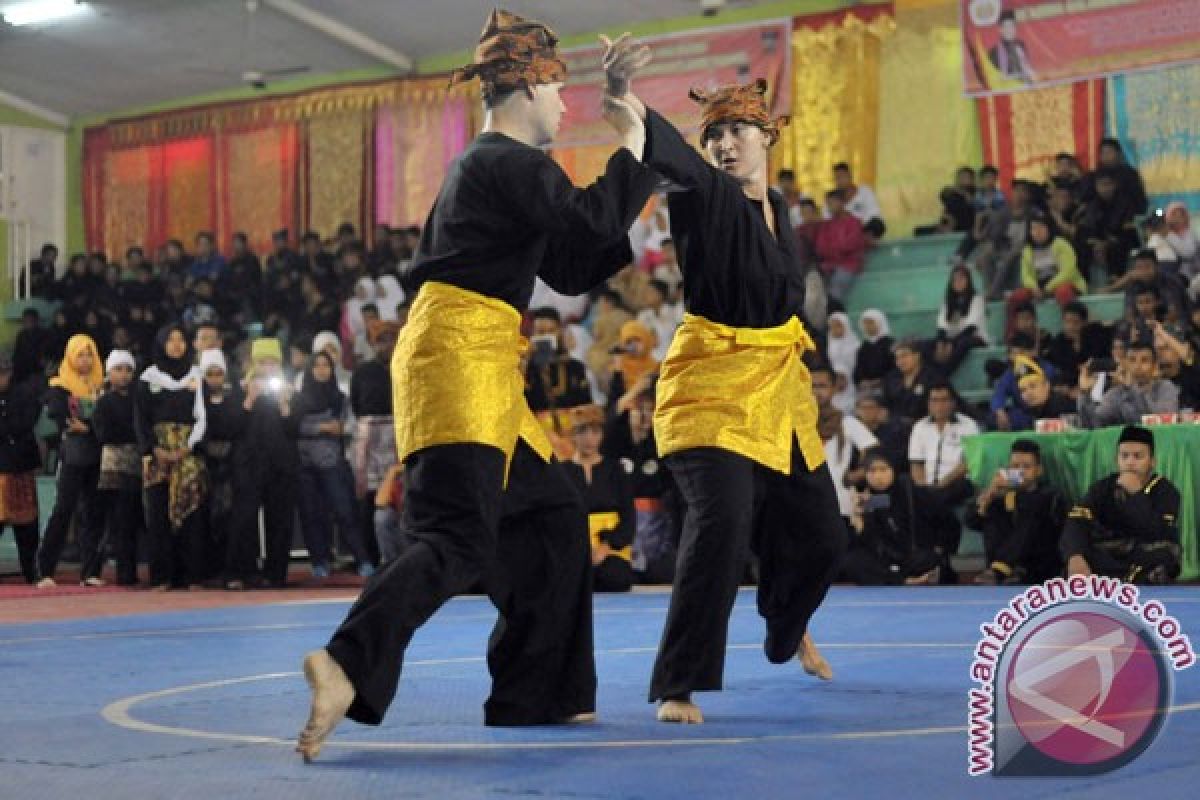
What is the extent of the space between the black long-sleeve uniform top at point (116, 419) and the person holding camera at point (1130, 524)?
6578 mm

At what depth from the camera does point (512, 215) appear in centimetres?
420

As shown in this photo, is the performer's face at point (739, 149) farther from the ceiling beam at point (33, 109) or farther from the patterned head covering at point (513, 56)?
the ceiling beam at point (33, 109)

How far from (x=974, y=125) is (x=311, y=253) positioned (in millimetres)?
7108

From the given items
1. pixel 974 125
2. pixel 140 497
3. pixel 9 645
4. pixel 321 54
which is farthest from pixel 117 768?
pixel 321 54

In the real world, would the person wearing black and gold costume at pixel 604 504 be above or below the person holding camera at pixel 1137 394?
Result: below

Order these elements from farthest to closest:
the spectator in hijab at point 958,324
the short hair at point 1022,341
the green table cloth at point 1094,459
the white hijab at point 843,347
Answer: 1. the white hijab at point 843,347
2. the spectator in hijab at point 958,324
3. the short hair at point 1022,341
4. the green table cloth at point 1094,459

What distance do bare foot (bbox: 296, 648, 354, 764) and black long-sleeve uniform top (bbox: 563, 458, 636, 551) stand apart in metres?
6.99

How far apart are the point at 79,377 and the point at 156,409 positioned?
2.32 meters

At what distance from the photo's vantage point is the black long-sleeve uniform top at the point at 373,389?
12812 millimetres

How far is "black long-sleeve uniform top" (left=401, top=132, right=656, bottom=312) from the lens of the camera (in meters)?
4.09

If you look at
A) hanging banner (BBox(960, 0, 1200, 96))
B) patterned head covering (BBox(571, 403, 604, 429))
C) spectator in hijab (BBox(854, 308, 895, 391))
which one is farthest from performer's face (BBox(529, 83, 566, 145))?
hanging banner (BBox(960, 0, 1200, 96))

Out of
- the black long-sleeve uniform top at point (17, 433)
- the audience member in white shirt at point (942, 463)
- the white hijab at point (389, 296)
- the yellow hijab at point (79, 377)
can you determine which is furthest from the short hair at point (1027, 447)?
the white hijab at point (389, 296)

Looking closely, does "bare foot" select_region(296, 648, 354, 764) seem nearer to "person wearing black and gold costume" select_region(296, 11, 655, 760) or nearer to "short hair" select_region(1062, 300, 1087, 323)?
"person wearing black and gold costume" select_region(296, 11, 655, 760)

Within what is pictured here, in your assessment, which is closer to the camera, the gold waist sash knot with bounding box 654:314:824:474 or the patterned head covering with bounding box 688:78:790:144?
the gold waist sash knot with bounding box 654:314:824:474
